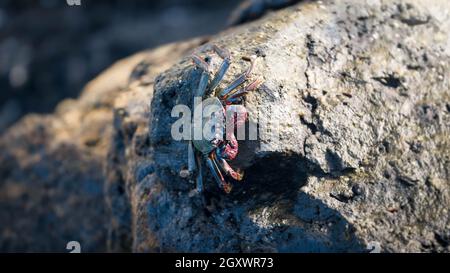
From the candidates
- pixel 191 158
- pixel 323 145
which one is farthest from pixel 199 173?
pixel 323 145

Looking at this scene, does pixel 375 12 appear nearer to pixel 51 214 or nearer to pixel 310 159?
pixel 310 159

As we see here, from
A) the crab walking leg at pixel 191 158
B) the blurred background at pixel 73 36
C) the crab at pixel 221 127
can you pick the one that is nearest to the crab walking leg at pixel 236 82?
the crab at pixel 221 127

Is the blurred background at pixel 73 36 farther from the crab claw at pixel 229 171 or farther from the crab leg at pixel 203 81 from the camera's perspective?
the crab claw at pixel 229 171

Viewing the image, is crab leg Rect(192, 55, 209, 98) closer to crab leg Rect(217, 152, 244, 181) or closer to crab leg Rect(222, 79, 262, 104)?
crab leg Rect(222, 79, 262, 104)

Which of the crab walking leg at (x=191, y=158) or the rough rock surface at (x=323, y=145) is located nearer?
the rough rock surface at (x=323, y=145)

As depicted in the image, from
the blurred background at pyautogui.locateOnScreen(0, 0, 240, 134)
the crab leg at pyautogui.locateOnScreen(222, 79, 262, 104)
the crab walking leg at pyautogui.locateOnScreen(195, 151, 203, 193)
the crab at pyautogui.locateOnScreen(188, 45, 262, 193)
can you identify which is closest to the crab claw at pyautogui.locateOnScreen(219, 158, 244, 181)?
the crab at pyautogui.locateOnScreen(188, 45, 262, 193)
